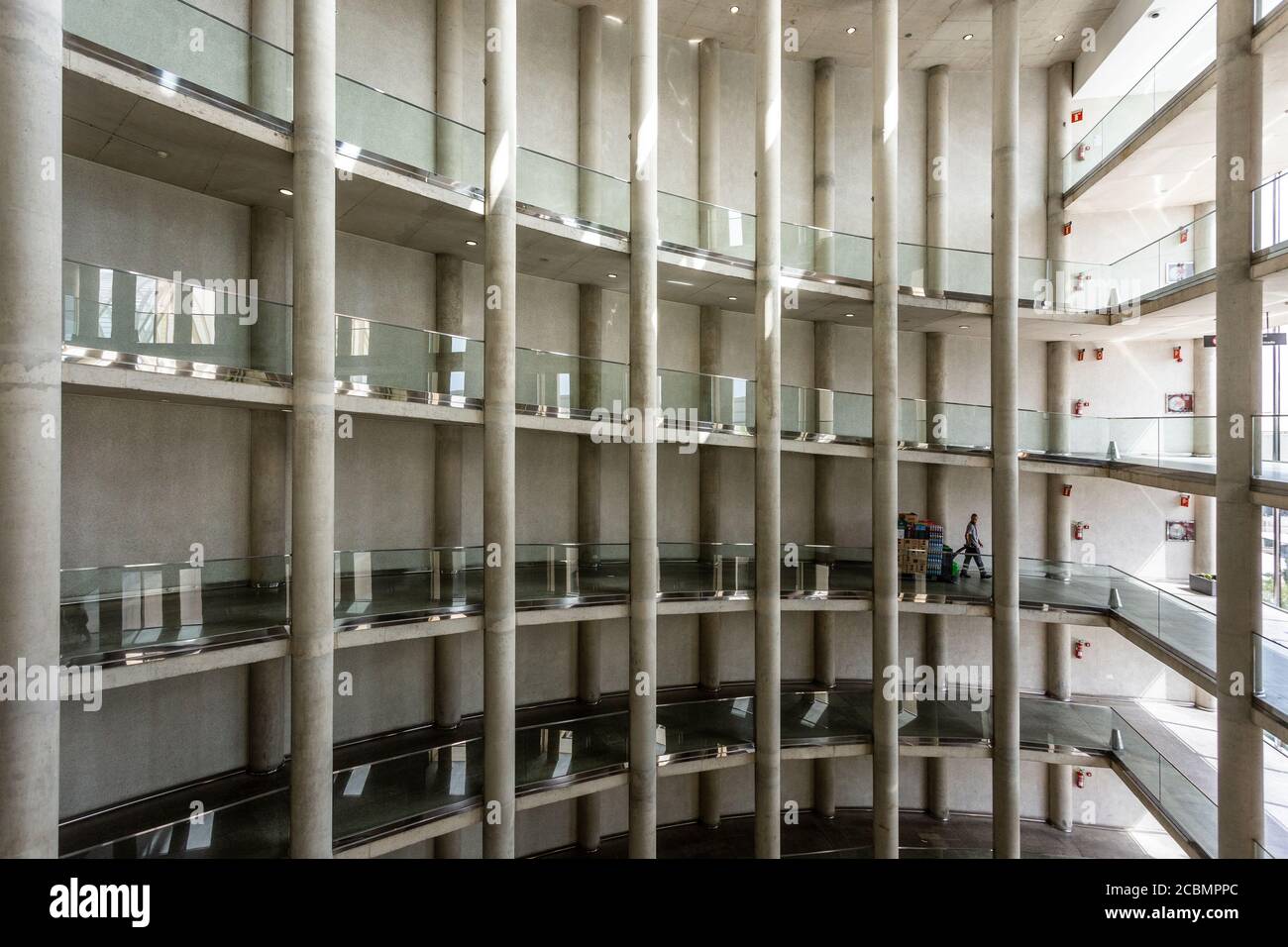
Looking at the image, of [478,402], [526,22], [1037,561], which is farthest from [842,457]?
[526,22]

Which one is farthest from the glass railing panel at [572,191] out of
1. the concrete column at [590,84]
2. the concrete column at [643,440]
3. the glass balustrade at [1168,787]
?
the glass balustrade at [1168,787]

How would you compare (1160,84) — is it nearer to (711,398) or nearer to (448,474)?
(711,398)

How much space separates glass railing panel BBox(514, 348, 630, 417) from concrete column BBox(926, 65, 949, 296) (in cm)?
893

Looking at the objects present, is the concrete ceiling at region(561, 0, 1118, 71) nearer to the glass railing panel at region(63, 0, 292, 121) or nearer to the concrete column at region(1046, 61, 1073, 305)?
the concrete column at region(1046, 61, 1073, 305)

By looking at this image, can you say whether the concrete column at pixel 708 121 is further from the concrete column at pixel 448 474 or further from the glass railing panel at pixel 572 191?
the concrete column at pixel 448 474

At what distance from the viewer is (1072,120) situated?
16.3 metres

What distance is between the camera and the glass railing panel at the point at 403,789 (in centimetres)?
907

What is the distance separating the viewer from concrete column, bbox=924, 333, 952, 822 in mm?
15430

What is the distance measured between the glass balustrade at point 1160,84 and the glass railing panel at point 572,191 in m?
9.85

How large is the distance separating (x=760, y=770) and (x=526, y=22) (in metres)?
14.2

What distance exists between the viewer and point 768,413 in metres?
12.5

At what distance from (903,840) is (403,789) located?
10.5 metres

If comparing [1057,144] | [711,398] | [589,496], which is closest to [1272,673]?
[711,398]
